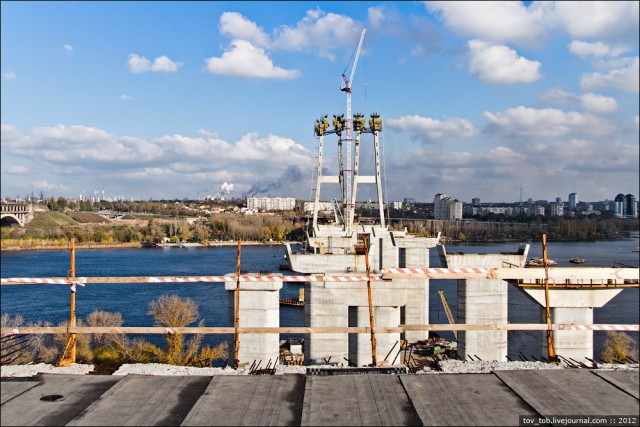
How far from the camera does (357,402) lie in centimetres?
385

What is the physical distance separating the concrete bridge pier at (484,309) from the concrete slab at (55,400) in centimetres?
959

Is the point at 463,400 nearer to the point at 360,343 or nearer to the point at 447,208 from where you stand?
the point at 360,343

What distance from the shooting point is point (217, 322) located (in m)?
30.0

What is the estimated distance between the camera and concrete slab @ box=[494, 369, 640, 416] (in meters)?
3.73

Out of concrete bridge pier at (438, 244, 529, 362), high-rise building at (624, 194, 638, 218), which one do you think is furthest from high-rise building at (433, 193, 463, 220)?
concrete bridge pier at (438, 244, 529, 362)

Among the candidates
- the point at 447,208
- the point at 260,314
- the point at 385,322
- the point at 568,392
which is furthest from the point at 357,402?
the point at 447,208

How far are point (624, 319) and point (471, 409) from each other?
32.9 meters

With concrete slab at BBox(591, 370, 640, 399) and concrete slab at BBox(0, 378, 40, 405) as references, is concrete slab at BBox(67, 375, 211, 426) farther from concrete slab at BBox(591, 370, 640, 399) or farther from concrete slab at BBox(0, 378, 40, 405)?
concrete slab at BBox(591, 370, 640, 399)

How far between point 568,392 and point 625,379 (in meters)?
0.67

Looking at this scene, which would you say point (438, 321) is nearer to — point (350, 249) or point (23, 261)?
point (350, 249)

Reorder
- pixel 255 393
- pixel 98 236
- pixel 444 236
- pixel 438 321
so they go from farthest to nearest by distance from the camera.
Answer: pixel 444 236 → pixel 98 236 → pixel 438 321 → pixel 255 393

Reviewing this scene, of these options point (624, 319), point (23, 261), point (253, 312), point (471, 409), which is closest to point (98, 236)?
point (23, 261)

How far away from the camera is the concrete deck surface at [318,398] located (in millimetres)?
3564

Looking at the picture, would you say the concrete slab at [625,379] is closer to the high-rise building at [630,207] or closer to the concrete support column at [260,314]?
the concrete support column at [260,314]
